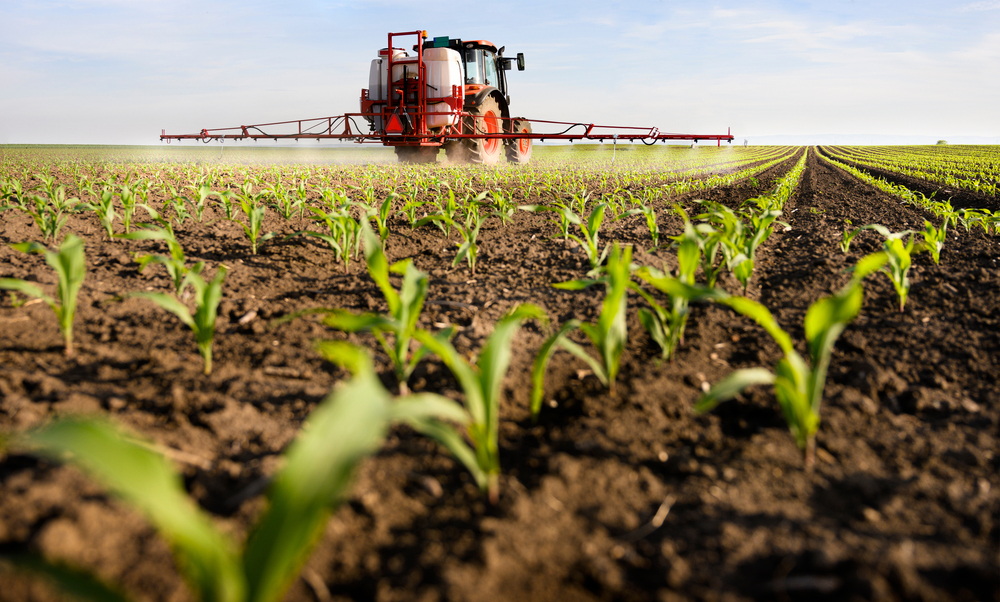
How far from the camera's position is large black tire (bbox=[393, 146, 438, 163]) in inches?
569

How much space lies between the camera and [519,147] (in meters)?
16.8

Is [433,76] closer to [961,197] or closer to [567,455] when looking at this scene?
[961,197]

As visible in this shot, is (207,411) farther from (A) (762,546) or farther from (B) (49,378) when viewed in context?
(A) (762,546)

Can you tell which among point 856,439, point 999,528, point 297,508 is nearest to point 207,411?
point 297,508

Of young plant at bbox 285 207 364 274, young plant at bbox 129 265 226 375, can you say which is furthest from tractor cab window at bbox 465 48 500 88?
young plant at bbox 129 265 226 375

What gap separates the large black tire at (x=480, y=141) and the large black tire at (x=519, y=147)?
2.80 feet

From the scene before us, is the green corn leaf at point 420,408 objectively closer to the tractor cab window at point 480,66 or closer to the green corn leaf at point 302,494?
the green corn leaf at point 302,494

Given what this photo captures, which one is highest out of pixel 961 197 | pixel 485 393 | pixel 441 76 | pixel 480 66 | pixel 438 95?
pixel 480 66

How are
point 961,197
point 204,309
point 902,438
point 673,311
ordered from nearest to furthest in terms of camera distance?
point 902,438 < point 204,309 < point 673,311 < point 961,197

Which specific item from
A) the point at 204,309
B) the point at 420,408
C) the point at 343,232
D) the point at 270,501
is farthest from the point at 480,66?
the point at 270,501

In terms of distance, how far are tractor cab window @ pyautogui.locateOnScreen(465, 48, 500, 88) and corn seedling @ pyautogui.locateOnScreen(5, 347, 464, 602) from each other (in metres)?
13.5

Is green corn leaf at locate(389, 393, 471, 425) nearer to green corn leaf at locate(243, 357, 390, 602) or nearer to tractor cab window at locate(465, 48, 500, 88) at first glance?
green corn leaf at locate(243, 357, 390, 602)

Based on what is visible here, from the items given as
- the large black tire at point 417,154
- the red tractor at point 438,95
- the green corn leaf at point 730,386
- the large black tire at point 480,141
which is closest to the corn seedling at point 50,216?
the green corn leaf at point 730,386

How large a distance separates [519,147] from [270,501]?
16.9m
